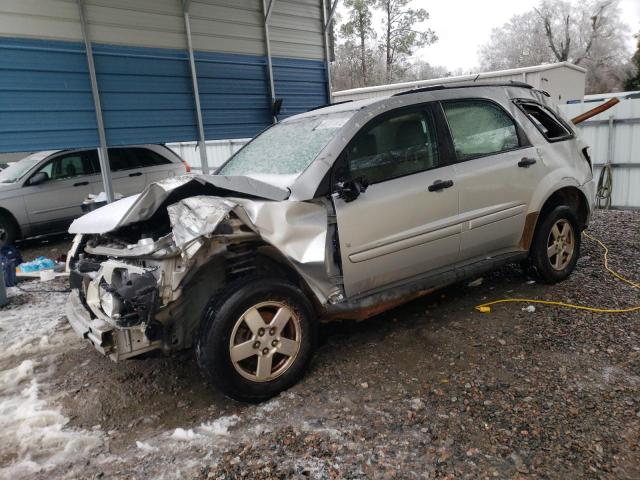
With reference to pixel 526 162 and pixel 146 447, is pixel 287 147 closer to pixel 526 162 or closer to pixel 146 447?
pixel 526 162

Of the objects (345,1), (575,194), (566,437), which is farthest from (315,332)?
(345,1)

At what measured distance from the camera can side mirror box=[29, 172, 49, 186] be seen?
8.20m

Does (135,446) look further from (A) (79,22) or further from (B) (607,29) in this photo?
(B) (607,29)

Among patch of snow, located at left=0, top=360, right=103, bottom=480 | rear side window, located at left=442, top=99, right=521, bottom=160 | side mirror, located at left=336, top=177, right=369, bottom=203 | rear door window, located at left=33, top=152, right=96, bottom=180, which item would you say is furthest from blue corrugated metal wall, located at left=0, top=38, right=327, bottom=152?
rear side window, located at left=442, top=99, right=521, bottom=160

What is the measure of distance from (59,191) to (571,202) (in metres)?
7.84

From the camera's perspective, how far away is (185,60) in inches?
291

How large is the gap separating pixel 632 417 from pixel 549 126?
2.91m

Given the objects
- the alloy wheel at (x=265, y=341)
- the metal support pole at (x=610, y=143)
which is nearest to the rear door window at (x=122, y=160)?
the alloy wheel at (x=265, y=341)

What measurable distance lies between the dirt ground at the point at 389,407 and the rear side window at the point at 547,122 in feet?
5.00

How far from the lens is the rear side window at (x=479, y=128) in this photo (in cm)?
392

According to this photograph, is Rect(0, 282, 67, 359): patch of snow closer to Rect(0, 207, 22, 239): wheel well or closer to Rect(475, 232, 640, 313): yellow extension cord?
Rect(0, 207, 22, 239): wheel well

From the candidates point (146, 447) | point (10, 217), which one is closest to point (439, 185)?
point (146, 447)

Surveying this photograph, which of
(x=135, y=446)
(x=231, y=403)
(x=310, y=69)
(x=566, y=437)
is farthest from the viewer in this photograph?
(x=310, y=69)

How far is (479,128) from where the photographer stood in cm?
410
